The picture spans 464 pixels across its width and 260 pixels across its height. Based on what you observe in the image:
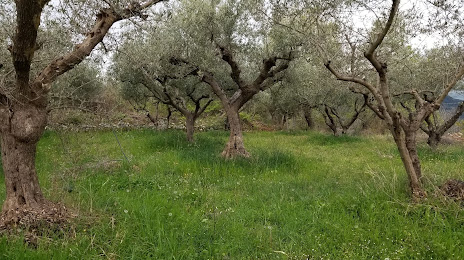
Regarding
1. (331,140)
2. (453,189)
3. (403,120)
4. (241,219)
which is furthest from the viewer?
(331,140)

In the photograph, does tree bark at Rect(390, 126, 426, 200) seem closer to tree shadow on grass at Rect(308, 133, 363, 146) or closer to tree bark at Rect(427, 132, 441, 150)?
tree bark at Rect(427, 132, 441, 150)

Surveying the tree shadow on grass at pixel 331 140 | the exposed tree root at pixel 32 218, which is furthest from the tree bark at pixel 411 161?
the tree shadow on grass at pixel 331 140

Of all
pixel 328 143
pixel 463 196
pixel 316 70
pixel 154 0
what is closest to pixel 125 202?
pixel 154 0

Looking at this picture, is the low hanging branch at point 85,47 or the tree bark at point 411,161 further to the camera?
the tree bark at point 411,161

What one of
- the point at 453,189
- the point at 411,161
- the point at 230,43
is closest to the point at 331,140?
the point at 230,43

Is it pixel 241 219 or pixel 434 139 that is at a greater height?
pixel 434 139

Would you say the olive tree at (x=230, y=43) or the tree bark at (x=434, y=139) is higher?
the olive tree at (x=230, y=43)

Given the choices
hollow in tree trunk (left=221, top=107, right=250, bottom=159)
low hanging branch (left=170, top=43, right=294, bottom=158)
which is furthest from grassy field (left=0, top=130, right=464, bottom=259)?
low hanging branch (left=170, top=43, right=294, bottom=158)

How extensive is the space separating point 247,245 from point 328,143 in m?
13.5

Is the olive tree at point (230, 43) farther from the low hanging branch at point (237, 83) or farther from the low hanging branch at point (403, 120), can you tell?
the low hanging branch at point (403, 120)

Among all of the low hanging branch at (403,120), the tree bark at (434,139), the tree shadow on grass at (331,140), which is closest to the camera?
the low hanging branch at (403,120)

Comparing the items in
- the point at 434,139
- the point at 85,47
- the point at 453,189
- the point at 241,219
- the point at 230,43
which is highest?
the point at 230,43

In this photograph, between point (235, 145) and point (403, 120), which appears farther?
point (235, 145)

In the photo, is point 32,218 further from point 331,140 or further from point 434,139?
point 331,140
